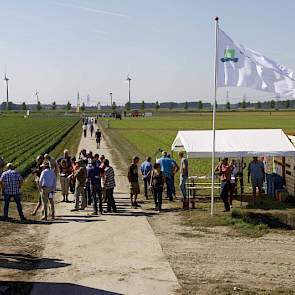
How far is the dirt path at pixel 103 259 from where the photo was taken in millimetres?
9586

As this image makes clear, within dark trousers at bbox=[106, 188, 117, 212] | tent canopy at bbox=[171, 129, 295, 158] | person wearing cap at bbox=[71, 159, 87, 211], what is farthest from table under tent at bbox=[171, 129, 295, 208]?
person wearing cap at bbox=[71, 159, 87, 211]

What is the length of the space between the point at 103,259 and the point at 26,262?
1.48 meters

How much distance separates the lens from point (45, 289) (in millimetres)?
9508

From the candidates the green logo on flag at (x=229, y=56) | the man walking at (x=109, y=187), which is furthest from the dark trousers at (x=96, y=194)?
the green logo on flag at (x=229, y=56)

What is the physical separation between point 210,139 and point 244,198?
2345 mm

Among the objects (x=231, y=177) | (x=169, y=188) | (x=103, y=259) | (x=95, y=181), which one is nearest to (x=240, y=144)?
(x=231, y=177)

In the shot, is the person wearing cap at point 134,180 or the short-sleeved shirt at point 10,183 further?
the person wearing cap at point 134,180

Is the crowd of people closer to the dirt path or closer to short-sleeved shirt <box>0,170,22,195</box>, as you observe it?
short-sleeved shirt <box>0,170,22,195</box>

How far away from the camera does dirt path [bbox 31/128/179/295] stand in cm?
959

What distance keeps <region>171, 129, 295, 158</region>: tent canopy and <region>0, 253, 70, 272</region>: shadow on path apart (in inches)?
289

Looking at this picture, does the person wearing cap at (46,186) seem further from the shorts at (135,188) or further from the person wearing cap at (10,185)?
the shorts at (135,188)

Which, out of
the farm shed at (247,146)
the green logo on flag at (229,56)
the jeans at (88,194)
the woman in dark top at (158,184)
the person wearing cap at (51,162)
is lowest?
the jeans at (88,194)

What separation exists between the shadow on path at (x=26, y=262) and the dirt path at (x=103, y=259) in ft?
0.07

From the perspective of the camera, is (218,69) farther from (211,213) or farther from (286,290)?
(286,290)
